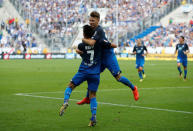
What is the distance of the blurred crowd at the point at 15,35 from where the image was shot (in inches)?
2217

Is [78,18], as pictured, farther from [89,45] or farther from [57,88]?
[89,45]

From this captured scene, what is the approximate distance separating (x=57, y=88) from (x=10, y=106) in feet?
19.4

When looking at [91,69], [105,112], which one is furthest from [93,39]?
[105,112]

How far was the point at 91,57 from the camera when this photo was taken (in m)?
9.22

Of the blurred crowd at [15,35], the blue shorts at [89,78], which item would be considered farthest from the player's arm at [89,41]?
the blurred crowd at [15,35]

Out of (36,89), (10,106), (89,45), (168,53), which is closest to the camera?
(89,45)

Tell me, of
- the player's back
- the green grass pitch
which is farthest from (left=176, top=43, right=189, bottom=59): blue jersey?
A: the player's back

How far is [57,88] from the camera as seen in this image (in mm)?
18172

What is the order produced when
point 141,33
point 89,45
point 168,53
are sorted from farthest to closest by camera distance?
point 141,33, point 168,53, point 89,45

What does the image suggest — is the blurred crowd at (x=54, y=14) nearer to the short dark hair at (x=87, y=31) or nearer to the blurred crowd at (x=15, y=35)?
the blurred crowd at (x=15, y=35)

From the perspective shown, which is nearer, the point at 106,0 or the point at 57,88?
the point at 57,88

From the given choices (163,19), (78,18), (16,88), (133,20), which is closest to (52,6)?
(78,18)

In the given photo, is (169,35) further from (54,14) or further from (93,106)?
(93,106)

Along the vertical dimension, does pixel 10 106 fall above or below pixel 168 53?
above
